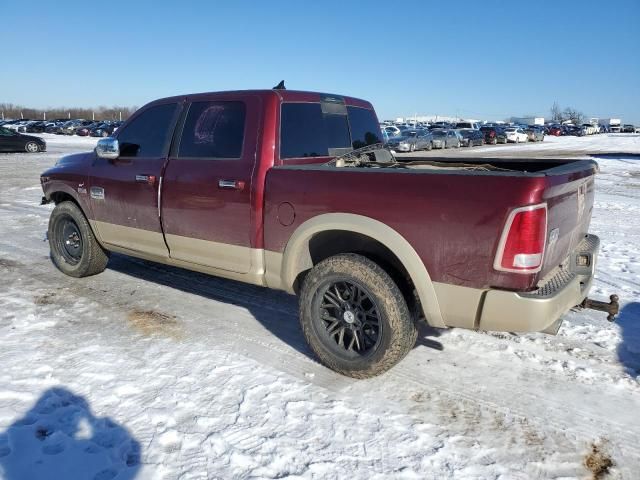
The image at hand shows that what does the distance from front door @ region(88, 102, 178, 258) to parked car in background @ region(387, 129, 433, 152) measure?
24.4 metres

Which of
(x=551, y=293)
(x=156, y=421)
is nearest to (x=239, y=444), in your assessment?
(x=156, y=421)

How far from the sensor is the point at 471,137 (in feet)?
128

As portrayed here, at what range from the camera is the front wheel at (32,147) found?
25406 mm

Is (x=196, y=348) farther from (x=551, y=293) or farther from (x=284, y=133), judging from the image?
(x=551, y=293)

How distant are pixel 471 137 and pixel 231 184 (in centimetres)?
3811

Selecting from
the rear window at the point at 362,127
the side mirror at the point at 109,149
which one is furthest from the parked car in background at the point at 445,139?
the side mirror at the point at 109,149

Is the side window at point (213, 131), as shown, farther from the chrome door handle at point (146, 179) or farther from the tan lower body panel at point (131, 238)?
the tan lower body panel at point (131, 238)

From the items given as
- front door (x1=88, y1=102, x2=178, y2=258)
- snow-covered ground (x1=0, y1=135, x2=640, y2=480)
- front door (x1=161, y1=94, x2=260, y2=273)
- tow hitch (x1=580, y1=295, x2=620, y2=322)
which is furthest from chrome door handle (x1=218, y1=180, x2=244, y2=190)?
tow hitch (x1=580, y1=295, x2=620, y2=322)

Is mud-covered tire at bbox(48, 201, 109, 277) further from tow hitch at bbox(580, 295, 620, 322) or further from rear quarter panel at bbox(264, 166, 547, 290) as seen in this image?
tow hitch at bbox(580, 295, 620, 322)

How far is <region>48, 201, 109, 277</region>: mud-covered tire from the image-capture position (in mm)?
5477

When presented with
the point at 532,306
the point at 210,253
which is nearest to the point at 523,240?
the point at 532,306

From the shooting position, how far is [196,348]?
3.92 m

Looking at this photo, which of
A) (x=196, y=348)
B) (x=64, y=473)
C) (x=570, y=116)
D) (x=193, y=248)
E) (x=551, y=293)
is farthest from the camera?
(x=570, y=116)

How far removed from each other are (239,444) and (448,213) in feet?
5.74
